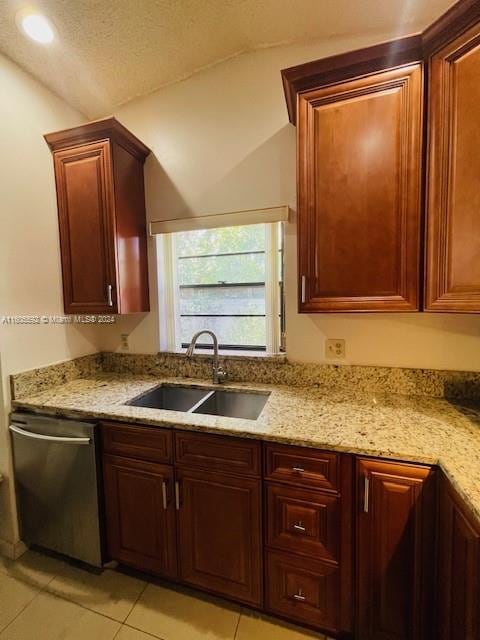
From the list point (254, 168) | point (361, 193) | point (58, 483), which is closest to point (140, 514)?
point (58, 483)

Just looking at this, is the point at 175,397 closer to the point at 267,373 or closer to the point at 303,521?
the point at 267,373

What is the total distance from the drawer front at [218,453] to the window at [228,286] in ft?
2.62

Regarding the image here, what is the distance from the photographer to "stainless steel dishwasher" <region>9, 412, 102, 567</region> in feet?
5.10

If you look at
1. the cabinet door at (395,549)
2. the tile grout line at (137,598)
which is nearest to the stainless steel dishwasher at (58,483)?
the tile grout line at (137,598)

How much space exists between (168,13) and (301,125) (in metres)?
0.89

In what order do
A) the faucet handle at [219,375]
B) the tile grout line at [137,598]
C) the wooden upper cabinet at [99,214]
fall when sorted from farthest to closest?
the faucet handle at [219,375] < the wooden upper cabinet at [99,214] < the tile grout line at [137,598]

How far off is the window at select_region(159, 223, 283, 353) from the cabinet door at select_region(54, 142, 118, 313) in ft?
1.42

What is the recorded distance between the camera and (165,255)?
85.1 inches

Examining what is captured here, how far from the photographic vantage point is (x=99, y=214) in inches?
71.3

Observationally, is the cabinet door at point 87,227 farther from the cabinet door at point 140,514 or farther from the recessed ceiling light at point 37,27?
the cabinet door at point 140,514

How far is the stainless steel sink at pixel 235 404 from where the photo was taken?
5.84 feet

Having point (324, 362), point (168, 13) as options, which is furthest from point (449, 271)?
point (168, 13)

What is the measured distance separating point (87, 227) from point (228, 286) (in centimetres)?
95

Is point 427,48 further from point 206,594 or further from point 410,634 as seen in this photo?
point 206,594
